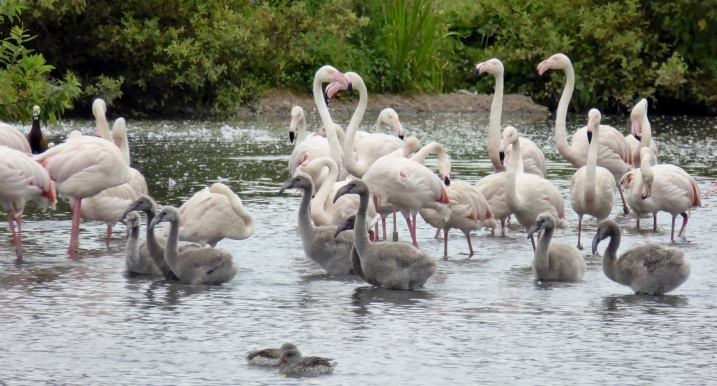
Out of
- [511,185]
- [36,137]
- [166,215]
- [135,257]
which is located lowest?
[135,257]

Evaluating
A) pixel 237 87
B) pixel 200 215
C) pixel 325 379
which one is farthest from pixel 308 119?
pixel 325 379

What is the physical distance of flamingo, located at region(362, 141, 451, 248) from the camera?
8805 millimetres

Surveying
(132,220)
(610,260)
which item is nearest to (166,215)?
(132,220)

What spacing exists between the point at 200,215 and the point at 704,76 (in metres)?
18.6

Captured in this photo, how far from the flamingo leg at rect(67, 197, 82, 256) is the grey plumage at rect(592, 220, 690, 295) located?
3.77 metres

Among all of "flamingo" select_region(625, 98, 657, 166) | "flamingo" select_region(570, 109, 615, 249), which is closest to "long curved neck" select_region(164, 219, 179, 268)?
"flamingo" select_region(570, 109, 615, 249)

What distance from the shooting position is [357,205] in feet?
29.5

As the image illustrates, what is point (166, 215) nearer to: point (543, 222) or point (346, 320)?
point (346, 320)

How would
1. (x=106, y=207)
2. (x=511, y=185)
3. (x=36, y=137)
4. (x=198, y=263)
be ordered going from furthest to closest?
1. (x=36, y=137)
2. (x=511, y=185)
3. (x=106, y=207)
4. (x=198, y=263)

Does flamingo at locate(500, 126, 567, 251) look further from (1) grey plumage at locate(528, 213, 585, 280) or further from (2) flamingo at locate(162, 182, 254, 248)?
(2) flamingo at locate(162, 182, 254, 248)

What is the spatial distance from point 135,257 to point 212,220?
75 cm

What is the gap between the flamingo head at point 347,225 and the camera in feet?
25.5

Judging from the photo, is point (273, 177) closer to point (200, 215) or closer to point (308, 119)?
point (200, 215)

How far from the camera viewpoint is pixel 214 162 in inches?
567
